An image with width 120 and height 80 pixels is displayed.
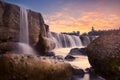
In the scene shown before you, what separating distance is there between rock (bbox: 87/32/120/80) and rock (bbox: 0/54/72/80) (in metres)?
1.65

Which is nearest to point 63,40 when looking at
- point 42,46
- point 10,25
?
point 42,46

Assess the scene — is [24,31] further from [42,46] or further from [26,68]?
[26,68]

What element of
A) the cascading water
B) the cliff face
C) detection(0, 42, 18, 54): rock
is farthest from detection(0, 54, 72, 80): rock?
the cascading water

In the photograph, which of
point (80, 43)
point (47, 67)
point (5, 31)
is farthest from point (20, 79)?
point (80, 43)

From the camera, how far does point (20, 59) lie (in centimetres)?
626

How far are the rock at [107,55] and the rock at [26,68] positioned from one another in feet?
5.41

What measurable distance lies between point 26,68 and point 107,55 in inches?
105

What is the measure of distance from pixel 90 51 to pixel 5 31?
9629 millimetres

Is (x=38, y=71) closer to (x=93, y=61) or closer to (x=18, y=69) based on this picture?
(x=18, y=69)

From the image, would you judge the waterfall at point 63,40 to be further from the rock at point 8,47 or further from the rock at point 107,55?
the rock at point 107,55

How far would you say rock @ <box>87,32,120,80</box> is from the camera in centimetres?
719

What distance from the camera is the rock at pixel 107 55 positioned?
7191mm

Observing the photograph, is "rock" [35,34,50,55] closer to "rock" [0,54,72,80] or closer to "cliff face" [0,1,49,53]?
"cliff face" [0,1,49,53]

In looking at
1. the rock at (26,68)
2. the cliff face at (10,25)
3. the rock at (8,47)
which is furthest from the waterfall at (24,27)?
the rock at (26,68)
